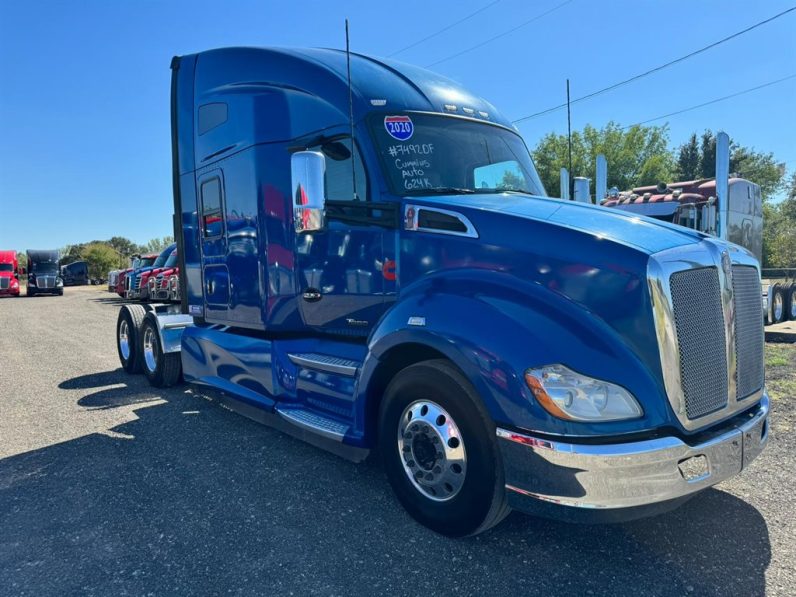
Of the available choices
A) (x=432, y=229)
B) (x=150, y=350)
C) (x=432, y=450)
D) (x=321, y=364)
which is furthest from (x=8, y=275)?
(x=432, y=450)

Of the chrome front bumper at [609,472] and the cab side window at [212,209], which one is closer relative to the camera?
the chrome front bumper at [609,472]

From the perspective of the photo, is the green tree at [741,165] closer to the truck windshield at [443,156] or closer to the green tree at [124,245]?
the truck windshield at [443,156]

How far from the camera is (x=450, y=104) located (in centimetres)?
410

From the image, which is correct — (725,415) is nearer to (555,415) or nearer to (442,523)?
(555,415)

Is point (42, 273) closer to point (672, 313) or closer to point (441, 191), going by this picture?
point (441, 191)

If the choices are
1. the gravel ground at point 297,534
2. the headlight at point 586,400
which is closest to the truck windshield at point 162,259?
the gravel ground at point 297,534

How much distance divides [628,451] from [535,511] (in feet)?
1.74

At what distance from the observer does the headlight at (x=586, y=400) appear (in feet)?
8.15

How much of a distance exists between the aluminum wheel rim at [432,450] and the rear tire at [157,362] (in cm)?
455

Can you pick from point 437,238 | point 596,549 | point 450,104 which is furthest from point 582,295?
point 450,104

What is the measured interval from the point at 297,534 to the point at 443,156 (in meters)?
2.59

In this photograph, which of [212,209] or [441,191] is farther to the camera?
[212,209]

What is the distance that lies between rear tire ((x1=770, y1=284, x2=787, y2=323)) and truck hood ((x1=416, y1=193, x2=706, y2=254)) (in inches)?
419

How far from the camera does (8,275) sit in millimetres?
33750
